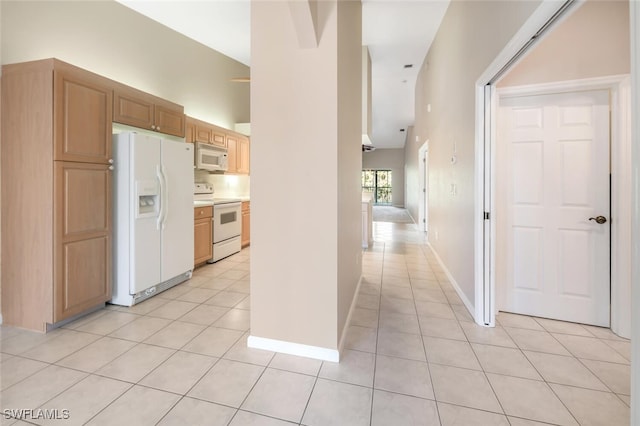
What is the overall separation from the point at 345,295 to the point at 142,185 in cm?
221

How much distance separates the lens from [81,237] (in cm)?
245

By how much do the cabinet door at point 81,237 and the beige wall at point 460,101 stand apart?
3.39 metres

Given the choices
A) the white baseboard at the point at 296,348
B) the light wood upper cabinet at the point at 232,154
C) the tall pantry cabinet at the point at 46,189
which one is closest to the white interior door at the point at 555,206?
the white baseboard at the point at 296,348

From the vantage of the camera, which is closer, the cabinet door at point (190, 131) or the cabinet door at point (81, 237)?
the cabinet door at point (81, 237)

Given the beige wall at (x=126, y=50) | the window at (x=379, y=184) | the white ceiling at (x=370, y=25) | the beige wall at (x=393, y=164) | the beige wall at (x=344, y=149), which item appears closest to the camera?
the beige wall at (x=344, y=149)

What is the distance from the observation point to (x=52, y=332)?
7.57 ft

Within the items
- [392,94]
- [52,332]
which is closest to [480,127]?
[52,332]

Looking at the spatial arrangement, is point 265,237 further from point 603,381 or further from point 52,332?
point 603,381

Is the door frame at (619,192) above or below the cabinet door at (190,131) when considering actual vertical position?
below

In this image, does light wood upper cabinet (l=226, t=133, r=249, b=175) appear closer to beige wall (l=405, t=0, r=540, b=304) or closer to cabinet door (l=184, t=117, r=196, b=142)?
cabinet door (l=184, t=117, r=196, b=142)

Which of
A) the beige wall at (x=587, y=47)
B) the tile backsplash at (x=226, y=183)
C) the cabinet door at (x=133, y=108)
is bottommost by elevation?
the tile backsplash at (x=226, y=183)

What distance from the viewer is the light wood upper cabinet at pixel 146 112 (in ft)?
9.25

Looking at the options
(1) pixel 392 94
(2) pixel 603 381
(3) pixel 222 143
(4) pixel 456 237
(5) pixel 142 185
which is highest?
(1) pixel 392 94

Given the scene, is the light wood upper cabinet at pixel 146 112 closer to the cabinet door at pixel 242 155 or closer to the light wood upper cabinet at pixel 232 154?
the light wood upper cabinet at pixel 232 154
